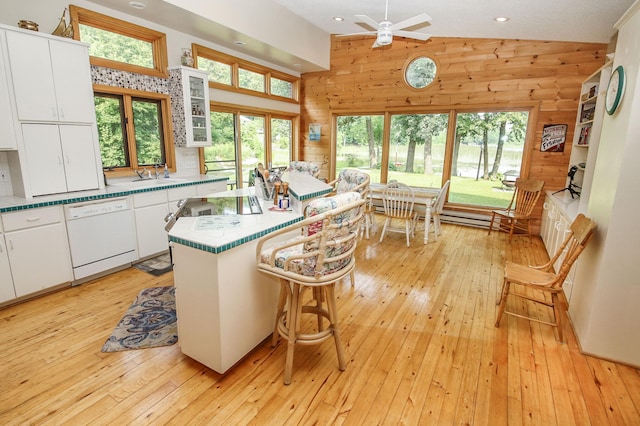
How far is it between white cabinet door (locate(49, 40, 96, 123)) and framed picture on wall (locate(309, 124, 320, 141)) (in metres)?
4.28

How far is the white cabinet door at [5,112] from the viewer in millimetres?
2557

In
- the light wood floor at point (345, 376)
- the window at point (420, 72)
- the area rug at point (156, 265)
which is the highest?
the window at point (420, 72)

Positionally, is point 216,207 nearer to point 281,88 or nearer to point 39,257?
point 39,257

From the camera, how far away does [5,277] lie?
102 inches

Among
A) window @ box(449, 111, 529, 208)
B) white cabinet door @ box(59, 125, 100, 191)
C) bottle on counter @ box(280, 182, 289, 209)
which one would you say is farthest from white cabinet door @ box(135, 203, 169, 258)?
window @ box(449, 111, 529, 208)

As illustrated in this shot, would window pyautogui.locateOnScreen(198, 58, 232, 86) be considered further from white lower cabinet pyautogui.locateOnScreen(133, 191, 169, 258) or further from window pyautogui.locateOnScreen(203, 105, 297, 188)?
white lower cabinet pyautogui.locateOnScreen(133, 191, 169, 258)

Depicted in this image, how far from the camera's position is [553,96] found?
15.5 feet

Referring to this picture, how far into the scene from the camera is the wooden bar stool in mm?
1647

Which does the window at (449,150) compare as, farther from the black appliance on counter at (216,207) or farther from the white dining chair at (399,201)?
the black appliance on counter at (216,207)

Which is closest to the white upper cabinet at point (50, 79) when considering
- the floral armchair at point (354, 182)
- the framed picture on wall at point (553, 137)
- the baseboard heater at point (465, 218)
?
the floral armchair at point (354, 182)

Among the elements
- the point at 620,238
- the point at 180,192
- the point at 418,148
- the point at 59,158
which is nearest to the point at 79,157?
the point at 59,158

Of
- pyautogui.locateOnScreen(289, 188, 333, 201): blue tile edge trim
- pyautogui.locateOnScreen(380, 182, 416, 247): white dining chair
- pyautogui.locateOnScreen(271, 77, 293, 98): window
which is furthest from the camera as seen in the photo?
pyautogui.locateOnScreen(271, 77, 293, 98): window

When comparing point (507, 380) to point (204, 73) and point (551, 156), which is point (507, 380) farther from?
point (204, 73)

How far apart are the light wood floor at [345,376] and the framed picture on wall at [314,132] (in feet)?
15.1
